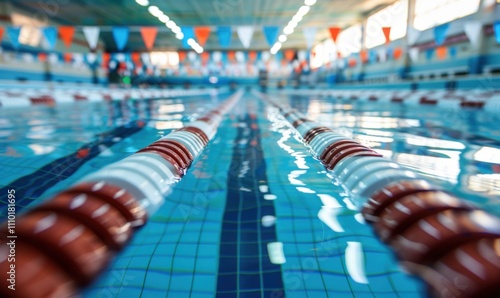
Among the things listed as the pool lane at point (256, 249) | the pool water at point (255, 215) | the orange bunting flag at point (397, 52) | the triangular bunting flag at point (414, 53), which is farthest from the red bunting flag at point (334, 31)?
the pool lane at point (256, 249)

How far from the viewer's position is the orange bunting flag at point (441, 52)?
36.3 feet

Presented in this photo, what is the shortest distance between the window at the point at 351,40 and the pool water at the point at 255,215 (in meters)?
15.2

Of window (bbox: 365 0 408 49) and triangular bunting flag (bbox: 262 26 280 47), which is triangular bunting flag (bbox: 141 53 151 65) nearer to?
window (bbox: 365 0 408 49)

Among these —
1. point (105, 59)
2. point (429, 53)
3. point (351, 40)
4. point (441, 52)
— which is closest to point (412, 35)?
point (429, 53)

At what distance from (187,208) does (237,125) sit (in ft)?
9.35

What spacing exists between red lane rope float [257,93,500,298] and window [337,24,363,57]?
54.3ft

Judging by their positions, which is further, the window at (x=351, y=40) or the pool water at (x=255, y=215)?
the window at (x=351, y=40)

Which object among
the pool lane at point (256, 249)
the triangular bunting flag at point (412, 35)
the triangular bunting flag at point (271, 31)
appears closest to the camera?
the pool lane at point (256, 249)

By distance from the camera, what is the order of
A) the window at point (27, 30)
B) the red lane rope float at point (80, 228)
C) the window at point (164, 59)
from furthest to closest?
the window at point (164, 59)
the window at point (27, 30)
the red lane rope float at point (80, 228)

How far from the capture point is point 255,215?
4.54 ft

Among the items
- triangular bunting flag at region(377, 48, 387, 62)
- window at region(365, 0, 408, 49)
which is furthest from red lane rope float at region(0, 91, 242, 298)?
triangular bunting flag at region(377, 48, 387, 62)

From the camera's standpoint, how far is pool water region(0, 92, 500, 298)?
0.94 metres

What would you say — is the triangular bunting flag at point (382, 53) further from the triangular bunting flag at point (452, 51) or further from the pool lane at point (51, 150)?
the pool lane at point (51, 150)

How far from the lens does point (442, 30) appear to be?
799 cm
